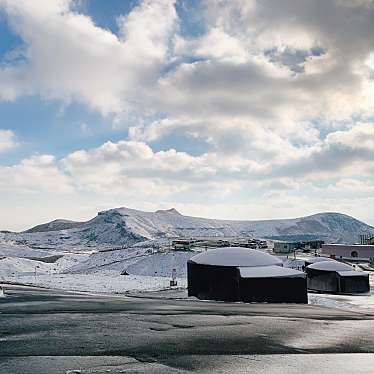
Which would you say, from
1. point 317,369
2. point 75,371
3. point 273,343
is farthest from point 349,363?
point 75,371

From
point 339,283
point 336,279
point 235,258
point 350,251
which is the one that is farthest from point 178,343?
point 350,251

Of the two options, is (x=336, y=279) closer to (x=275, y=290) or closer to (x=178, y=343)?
(x=275, y=290)

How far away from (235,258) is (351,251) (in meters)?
57.6

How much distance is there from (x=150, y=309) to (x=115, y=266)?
4690 cm

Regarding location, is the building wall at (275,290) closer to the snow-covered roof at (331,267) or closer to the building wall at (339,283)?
the building wall at (339,283)

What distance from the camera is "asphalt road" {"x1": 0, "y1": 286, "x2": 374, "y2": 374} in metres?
8.52

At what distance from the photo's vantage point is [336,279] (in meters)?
36.0

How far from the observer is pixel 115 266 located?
64.2m

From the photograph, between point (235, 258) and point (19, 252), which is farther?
point (19, 252)

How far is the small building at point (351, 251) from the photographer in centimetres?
7850

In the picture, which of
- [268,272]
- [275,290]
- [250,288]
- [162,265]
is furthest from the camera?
[162,265]

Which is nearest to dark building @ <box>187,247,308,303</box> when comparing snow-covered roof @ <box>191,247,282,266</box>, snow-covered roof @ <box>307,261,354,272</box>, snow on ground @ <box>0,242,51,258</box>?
snow-covered roof @ <box>191,247,282,266</box>

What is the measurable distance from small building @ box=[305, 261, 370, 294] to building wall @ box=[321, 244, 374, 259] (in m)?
44.0

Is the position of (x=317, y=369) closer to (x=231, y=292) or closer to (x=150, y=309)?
(x=150, y=309)
